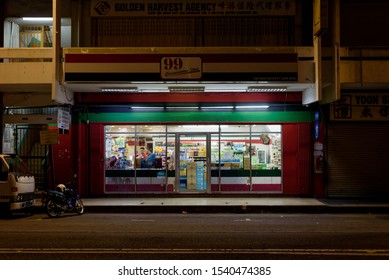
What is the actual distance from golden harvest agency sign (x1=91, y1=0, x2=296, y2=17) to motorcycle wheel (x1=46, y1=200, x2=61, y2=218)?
25.5 feet

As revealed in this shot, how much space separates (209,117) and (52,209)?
702 cm

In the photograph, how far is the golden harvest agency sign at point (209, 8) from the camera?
1750cm

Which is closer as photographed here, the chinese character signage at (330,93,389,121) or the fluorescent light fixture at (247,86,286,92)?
the fluorescent light fixture at (247,86,286,92)

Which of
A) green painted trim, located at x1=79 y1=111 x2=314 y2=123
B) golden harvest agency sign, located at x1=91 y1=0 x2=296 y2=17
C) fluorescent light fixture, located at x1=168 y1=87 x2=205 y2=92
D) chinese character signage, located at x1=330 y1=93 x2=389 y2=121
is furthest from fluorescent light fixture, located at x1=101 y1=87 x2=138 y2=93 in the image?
chinese character signage, located at x1=330 y1=93 x2=389 y2=121

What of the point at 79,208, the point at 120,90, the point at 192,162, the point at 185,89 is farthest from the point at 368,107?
the point at 79,208

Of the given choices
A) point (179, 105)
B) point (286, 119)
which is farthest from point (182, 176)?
point (286, 119)

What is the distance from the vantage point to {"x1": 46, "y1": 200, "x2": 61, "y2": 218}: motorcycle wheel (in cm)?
1410

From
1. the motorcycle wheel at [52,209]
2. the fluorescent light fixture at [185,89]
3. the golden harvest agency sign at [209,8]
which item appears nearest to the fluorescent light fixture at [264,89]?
the fluorescent light fixture at [185,89]

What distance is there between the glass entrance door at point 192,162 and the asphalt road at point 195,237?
394 cm

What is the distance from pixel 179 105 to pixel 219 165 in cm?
288

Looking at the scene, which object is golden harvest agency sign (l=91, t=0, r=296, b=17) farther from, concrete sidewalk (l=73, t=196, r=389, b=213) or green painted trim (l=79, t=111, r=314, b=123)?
concrete sidewalk (l=73, t=196, r=389, b=213)

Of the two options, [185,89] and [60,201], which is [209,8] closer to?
[185,89]

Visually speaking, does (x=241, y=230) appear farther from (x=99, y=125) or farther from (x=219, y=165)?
(x=99, y=125)

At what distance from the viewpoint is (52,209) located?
1417 centimetres
